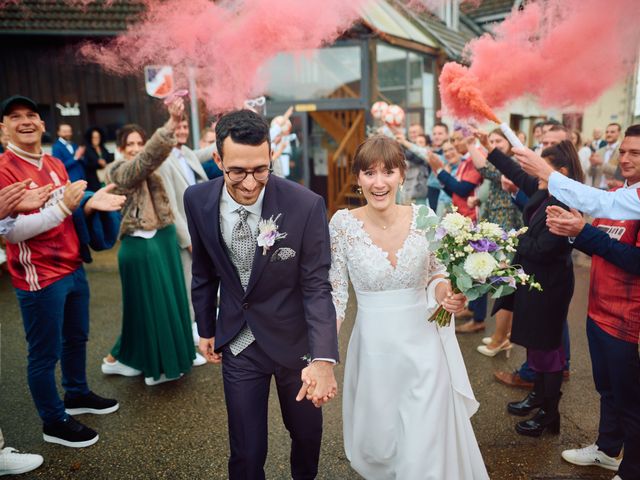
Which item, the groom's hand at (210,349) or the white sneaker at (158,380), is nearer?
the groom's hand at (210,349)

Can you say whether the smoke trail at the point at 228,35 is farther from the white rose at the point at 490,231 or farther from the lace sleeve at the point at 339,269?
the white rose at the point at 490,231

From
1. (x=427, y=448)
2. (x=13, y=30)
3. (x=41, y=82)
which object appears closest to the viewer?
(x=427, y=448)

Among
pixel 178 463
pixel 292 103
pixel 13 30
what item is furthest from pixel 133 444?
pixel 13 30

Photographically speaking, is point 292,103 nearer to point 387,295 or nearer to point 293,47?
point 293,47

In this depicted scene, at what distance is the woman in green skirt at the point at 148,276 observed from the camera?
14.4ft

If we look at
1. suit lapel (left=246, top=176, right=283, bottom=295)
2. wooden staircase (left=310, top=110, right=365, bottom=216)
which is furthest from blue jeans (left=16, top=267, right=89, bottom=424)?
wooden staircase (left=310, top=110, right=365, bottom=216)

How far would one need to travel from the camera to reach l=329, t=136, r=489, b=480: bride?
2688mm

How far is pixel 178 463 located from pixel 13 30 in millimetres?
11591

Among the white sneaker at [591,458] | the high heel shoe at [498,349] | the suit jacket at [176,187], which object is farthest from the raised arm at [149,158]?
the white sneaker at [591,458]

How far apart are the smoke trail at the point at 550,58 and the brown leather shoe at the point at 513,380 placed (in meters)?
2.31

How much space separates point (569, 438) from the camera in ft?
11.8

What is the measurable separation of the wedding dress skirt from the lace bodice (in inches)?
2.9

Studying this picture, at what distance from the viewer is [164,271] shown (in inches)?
178

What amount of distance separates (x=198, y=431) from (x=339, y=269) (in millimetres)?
1934
